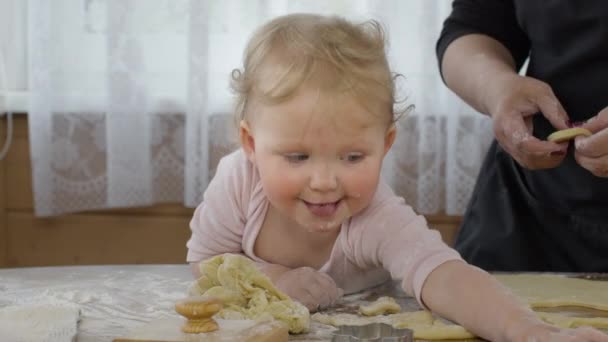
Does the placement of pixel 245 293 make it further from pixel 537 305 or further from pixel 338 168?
pixel 537 305

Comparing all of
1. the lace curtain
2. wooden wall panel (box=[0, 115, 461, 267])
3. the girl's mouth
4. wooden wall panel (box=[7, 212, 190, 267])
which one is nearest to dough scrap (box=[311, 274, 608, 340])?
the girl's mouth

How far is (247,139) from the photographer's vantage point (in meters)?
1.22

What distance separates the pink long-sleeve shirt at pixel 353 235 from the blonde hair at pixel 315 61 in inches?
5.3

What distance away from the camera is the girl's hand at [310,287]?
115cm

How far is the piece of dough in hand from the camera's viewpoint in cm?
126

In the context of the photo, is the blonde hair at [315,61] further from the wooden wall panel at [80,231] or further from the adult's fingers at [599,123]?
the wooden wall panel at [80,231]

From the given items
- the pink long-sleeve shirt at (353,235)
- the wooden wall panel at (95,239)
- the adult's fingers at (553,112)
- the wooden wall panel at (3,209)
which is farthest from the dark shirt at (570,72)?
the wooden wall panel at (3,209)

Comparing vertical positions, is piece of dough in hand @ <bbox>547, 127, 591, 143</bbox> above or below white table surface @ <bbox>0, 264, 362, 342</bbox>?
above

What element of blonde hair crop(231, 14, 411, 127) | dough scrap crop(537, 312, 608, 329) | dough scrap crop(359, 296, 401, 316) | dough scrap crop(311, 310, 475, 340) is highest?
blonde hair crop(231, 14, 411, 127)

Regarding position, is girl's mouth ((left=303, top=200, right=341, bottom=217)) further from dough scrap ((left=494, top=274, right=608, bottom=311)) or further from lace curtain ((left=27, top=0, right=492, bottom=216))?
lace curtain ((left=27, top=0, right=492, bottom=216))

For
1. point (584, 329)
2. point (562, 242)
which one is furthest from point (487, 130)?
point (584, 329)

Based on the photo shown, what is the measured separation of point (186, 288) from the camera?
1265mm

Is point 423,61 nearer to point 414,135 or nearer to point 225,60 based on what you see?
point 414,135

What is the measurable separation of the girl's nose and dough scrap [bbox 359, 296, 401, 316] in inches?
6.2
